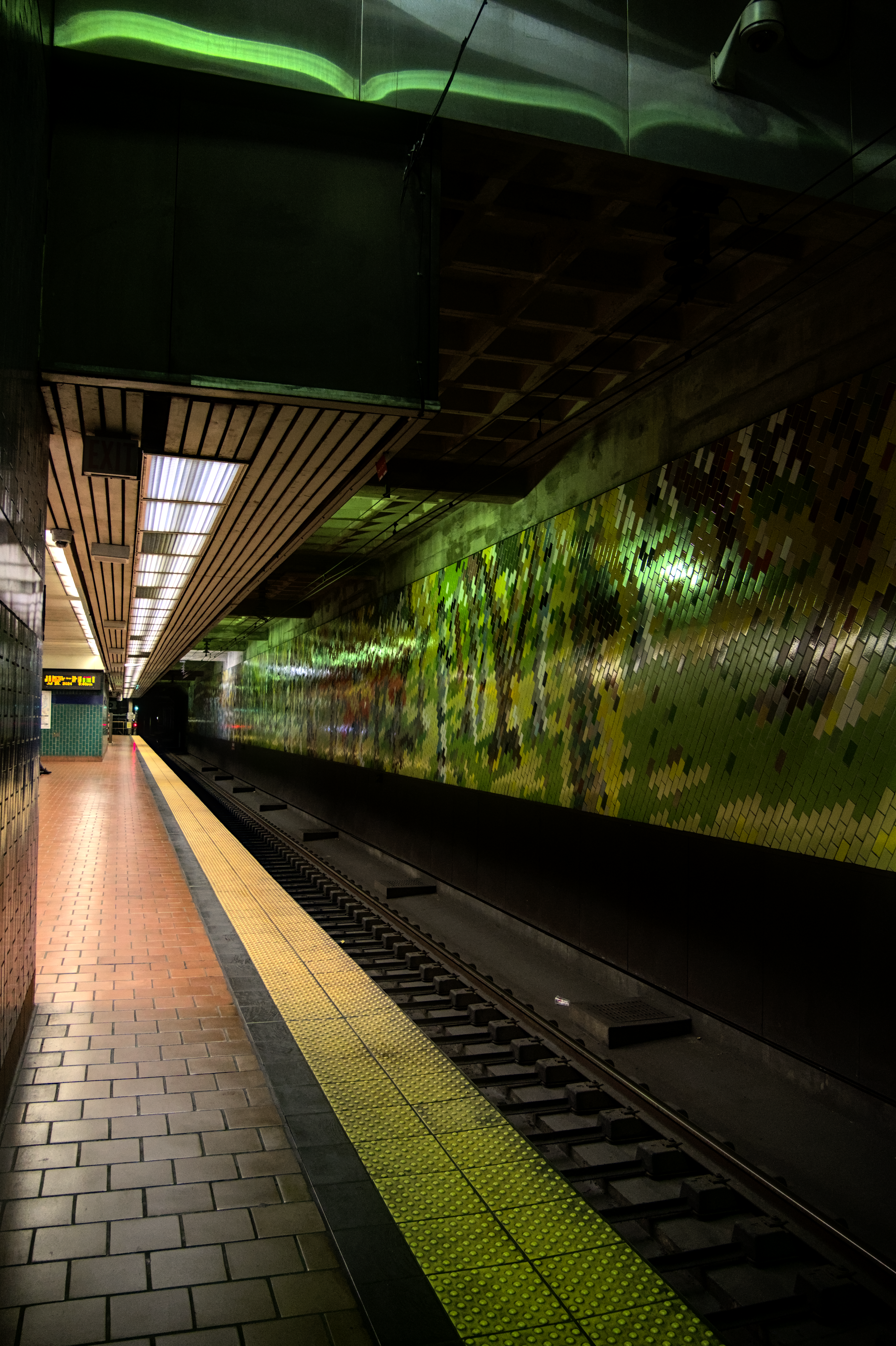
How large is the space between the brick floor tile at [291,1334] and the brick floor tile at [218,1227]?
458 mm

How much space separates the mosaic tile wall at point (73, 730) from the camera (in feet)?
107

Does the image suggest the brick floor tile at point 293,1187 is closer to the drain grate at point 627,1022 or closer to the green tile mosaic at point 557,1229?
the green tile mosaic at point 557,1229

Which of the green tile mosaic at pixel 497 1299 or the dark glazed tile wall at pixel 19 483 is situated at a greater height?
the dark glazed tile wall at pixel 19 483

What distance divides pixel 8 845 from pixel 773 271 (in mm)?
5461

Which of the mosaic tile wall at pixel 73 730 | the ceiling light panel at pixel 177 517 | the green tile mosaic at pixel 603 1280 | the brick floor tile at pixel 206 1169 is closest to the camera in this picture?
the green tile mosaic at pixel 603 1280

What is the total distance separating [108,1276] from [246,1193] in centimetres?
60

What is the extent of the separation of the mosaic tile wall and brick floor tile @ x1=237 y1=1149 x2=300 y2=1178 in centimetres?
3103

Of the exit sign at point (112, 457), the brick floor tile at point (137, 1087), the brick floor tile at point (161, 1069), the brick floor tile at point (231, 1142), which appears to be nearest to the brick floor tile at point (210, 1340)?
the brick floor tile at point (231, 1142)

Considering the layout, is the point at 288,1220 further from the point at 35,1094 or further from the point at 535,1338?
the point at 35,1094

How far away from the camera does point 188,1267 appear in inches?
113

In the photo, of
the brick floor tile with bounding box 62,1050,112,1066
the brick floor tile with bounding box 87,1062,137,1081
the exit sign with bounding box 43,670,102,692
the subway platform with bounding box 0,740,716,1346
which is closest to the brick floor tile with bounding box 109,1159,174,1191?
the subway platform with bounding box 0,740,716,1346

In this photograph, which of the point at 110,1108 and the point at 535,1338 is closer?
the point at 535,1338

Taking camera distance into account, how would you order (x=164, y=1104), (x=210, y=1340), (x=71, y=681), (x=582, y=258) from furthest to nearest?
(x=71, y=681) → (x=582, y=258) → (x=164, y=1104) → (x=210, y=1340)

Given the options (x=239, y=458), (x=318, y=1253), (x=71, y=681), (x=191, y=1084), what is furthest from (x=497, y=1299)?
(x=71, y=681)
